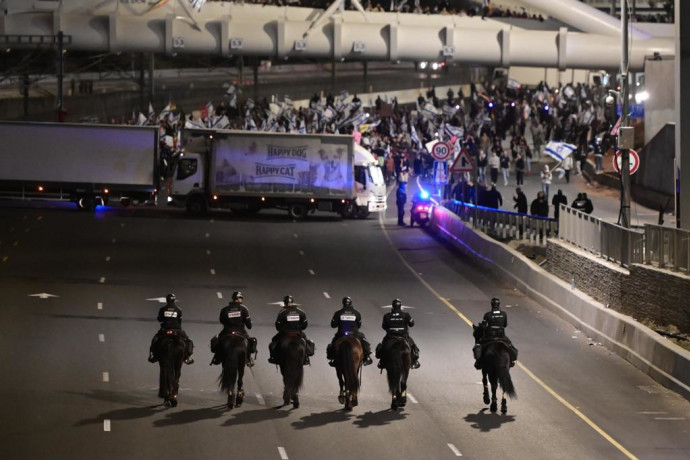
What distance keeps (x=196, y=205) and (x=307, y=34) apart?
1792cm

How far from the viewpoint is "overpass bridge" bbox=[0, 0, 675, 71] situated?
221 ft

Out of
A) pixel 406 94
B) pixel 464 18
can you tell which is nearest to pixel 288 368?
pixel 464 18

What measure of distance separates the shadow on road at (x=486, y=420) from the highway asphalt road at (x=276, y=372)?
0.03 meters

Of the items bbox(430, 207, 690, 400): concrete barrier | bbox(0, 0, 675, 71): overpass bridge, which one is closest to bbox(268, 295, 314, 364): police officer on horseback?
bbox(430, 207, 690, 400): concrete barrier

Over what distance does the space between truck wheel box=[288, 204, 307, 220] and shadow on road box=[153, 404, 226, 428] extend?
101 feet

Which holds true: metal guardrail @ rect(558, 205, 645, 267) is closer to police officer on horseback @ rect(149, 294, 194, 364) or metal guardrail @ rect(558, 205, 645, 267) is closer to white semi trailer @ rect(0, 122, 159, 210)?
police officer on horseback @ rect(149, 294, 194, 364)

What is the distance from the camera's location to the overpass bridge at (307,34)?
2655 inches

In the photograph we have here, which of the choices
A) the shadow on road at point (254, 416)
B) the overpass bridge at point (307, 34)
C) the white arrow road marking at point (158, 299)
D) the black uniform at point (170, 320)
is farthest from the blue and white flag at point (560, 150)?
the black uniform at point (170, 320)

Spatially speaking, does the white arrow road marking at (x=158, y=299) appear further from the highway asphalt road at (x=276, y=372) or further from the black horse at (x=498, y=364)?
the black horse at (x=498, y=364)

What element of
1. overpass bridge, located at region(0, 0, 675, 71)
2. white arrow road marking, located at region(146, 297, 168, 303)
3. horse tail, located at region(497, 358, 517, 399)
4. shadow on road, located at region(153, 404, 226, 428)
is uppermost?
overpass bridge, located at region(0, 0, 675, 71)

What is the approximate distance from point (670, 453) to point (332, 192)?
33.9 m

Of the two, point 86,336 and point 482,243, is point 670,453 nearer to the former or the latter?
point 86,336

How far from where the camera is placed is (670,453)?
66.8 ft

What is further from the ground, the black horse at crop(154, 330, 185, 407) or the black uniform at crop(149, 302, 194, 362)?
the black uniform at crop(149, 302, 194, 362)
